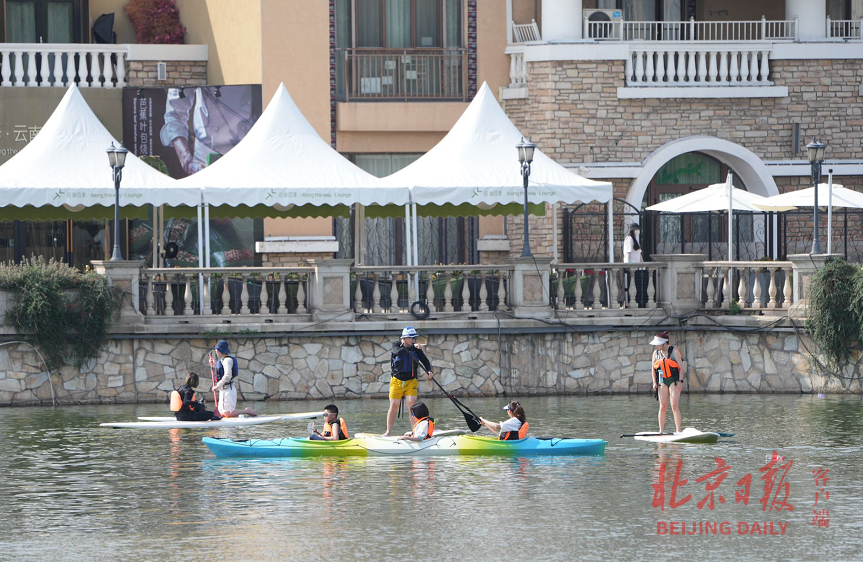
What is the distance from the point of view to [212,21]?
1266 inches

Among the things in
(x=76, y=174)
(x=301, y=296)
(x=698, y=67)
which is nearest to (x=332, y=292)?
(x=301, y=296)

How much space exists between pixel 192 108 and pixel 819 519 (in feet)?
65.7

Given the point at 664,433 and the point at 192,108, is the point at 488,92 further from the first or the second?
the point at 664,433

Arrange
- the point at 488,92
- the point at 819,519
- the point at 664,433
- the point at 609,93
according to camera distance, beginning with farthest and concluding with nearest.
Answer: the point at 609,93
the point at 488,92
the point at 664,433
the point at 819,519

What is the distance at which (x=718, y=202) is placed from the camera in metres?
27.4

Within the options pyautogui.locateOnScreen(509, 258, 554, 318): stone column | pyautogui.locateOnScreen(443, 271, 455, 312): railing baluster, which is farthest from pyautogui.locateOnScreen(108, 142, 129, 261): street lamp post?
pyautogui.locateOnScreen(509, 258, 554, 318): stone column

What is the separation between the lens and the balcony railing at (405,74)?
102ft

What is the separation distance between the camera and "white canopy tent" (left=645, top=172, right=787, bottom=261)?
27172 mm

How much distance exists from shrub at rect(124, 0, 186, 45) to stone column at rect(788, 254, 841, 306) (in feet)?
48.6

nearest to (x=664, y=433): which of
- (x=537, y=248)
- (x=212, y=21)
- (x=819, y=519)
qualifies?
(x=819, y=519)

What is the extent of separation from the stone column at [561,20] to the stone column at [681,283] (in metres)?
6.70

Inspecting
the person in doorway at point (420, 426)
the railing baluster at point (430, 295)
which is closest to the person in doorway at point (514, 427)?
the person in doorway at point (420, 426)

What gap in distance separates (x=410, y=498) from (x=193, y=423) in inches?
264

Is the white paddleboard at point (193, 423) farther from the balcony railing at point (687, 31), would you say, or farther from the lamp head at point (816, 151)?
the balcony railing at point (687, 31)
